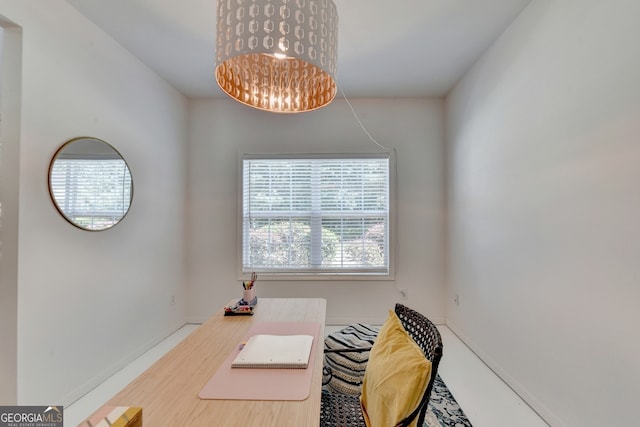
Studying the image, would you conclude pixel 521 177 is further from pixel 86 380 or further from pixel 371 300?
pixel 86 380

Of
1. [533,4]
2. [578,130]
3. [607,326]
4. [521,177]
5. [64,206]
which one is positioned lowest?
[607,326]

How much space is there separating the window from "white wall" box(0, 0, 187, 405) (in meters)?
0.93

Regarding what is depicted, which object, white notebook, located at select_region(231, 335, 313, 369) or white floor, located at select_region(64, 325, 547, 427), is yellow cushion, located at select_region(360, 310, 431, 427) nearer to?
white notebook, located at select_region(231, 335, 313, 369)

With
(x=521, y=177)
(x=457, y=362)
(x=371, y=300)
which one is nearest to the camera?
(x=521, y=177)

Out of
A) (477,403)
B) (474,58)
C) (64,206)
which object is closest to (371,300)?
(477,403)

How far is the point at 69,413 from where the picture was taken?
1788 millimetres

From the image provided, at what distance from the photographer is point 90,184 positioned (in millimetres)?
2027

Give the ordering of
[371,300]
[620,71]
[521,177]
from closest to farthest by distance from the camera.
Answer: [620,71] < [521,177] < [371,300]

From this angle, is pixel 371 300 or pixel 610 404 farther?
pixel 371 300

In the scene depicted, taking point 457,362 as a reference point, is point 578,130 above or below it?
above

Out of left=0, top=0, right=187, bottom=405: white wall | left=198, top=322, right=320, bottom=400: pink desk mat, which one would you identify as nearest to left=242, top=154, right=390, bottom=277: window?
left=0, top=0, right=187, bottom=405: white wall

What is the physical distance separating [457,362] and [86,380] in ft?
9.49

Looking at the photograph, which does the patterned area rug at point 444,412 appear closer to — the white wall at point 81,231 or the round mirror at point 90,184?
the white wall at point 81,231

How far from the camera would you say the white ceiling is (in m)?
1.90
